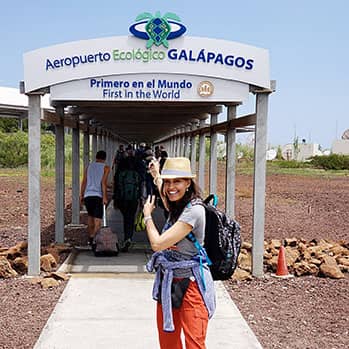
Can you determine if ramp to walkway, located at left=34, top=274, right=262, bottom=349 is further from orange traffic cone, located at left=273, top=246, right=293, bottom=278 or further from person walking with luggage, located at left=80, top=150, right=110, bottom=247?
person walking with luggage, located at left=80, top=150, right=110, bottom=247

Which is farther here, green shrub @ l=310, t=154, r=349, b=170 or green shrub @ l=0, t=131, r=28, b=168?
green shrub @ l=310, t=154, r=349, b=170

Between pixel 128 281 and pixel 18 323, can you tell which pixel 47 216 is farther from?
pixel 18 323

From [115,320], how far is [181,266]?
2760mm

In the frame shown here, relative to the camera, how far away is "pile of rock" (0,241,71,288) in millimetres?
8695

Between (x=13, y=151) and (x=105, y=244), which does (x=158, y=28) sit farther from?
(x=13, y=151)

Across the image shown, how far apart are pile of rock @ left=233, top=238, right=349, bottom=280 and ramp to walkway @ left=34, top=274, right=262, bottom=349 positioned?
1.30 meters

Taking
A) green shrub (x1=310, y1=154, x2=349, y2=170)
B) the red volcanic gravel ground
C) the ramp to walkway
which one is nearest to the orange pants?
the ramp to walkway

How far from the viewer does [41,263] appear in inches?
372

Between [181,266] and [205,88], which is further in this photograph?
[205,88]

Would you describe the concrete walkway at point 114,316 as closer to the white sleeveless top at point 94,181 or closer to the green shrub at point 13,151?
the white sleeveless top at point 94,181

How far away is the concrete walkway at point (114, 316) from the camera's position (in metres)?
6.23

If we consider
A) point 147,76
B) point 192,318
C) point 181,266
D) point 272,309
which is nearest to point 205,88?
point 147,76

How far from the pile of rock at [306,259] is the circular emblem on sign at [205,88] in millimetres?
2434

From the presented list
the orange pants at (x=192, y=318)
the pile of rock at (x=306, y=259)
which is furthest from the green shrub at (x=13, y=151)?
the orange pants at (x=192, y=318)
